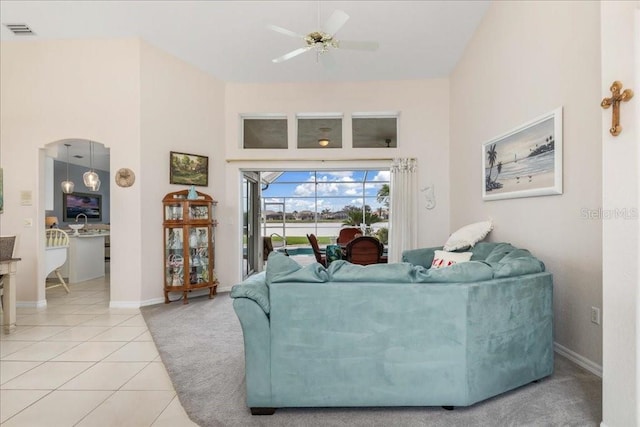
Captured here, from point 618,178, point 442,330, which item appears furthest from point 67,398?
point 618,178

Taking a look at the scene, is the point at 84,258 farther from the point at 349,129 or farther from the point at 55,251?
the point at 349,129

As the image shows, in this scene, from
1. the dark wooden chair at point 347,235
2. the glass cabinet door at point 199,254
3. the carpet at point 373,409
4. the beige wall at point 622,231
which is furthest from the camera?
the dark wooden chair at point 347,235

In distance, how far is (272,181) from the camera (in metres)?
11.2

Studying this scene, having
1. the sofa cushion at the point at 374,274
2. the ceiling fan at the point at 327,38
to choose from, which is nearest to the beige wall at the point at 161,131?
the ceiling fan at the point at 327,38

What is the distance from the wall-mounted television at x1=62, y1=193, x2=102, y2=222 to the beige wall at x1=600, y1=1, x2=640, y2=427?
1115 cm

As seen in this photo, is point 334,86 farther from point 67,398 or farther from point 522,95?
point 67,398

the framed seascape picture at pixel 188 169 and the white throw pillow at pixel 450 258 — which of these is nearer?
the white throw pillow at pixel 450 258

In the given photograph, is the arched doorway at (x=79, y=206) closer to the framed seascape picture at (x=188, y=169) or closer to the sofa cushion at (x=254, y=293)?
the framed seascape picture at (x=188, y=169)

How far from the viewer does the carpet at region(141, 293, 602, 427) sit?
1.90 meters

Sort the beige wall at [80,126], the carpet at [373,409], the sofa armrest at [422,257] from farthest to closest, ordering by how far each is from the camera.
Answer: the beige wall at [80,126] → the sofa armrest at [422,257] → the carpet at [373,409]

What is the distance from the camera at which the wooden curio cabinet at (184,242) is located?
4.60 meters

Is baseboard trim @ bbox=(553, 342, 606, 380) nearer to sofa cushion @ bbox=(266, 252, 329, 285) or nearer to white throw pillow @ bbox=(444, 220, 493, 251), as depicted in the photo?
white throw pillow @ bbox=(444, 220, 493, 251)

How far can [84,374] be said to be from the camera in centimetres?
252

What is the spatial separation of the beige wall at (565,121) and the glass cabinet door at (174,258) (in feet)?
13.4
